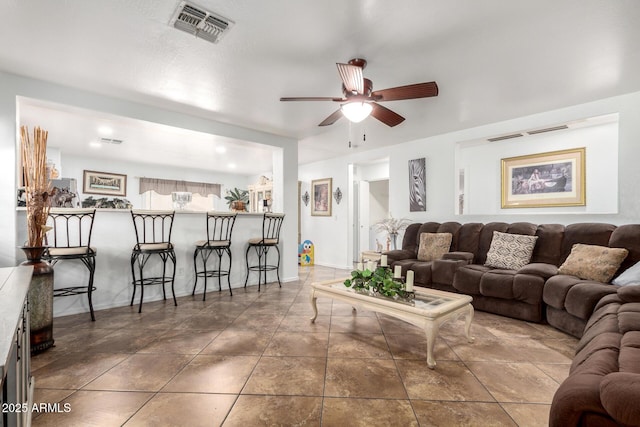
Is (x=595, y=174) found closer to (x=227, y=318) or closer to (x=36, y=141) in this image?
(x=227, y=318)

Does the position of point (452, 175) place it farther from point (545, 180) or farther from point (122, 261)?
point (122, 261)

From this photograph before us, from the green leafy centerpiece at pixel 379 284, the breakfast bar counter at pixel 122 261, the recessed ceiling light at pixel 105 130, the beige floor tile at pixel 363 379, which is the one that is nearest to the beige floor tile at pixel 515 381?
the beige floor tile at pixel 363 379

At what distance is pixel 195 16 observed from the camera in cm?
202

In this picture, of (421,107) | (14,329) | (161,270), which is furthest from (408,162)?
(14,329)

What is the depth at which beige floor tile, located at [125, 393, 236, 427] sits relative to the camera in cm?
152

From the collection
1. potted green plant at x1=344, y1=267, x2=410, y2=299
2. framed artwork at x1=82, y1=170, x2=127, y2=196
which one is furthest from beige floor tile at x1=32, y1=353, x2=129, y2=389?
framed artwork at x1=82, y1=170, x2=127, y2=196

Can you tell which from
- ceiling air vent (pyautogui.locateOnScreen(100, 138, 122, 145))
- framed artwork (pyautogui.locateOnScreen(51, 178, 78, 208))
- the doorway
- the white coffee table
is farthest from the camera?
the doorway

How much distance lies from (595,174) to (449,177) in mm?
1817

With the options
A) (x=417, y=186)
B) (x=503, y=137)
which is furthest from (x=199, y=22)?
(x=503, y=137)

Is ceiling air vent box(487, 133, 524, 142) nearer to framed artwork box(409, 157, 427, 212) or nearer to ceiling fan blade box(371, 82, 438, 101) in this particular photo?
framed artwork box(409, 157, 427, 212)

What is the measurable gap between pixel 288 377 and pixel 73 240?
9.60ft

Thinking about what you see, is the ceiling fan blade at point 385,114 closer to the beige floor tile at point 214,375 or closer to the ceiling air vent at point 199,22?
the ceiling air vent at point 199,22

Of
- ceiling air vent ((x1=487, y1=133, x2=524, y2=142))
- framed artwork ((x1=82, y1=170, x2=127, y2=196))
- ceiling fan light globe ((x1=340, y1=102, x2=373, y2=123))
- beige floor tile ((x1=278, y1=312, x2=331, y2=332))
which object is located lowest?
beige floor tile ((x1=278, y1=312, x2=331, y2=332))

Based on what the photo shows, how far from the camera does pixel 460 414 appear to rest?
5.24 feet
